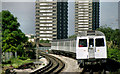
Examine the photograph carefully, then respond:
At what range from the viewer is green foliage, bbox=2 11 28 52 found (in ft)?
86.2

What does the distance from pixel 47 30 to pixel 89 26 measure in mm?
34061

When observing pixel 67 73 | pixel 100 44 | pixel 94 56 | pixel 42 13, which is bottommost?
pixel 67 73

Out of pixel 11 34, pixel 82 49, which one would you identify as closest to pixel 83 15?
pixel 11 34

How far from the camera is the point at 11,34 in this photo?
26.8m

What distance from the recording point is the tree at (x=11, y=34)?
26266 millimetres

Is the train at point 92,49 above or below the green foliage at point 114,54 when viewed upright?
above

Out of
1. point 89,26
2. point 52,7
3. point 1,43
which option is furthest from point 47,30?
point 1,43

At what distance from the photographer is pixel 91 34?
16578mm

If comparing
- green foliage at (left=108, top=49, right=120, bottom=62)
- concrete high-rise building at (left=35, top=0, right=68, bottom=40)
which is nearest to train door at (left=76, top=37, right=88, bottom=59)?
green foliage at (left=108, top=49, right=120, bottom=62)

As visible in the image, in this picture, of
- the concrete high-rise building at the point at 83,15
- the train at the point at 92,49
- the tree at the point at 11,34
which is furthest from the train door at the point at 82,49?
the concrete high-rise building at the point at 83,15

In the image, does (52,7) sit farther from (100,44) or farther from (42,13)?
(100,44)

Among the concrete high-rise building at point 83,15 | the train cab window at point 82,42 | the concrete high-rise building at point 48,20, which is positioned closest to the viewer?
the train cab window at point 82,42

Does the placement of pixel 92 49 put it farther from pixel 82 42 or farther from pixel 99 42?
pixel 82 42

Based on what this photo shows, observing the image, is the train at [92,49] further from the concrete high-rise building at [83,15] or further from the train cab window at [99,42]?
the concrete high-rise building at [83,15]
